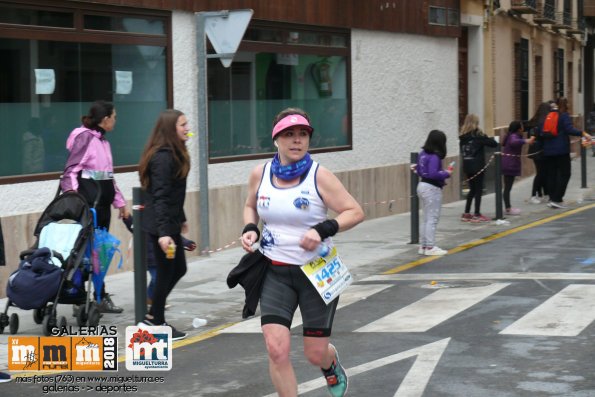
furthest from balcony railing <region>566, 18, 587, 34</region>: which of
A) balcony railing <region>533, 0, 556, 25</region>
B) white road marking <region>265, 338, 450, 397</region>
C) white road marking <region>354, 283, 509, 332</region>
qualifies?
white road marking <region>265, 338, 450, 397</region>

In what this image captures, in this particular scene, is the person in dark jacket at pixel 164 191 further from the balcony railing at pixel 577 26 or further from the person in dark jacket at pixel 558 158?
the balcony railing at pixel 577 26

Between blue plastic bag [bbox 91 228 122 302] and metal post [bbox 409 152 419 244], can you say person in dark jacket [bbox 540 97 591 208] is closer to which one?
metal post [bbox 409 152 419 244]

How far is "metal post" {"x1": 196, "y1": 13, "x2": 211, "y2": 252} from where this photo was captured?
13422 millimetres

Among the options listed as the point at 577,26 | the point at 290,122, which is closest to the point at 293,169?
the point at 290,122

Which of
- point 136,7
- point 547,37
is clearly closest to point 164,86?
point 136,7

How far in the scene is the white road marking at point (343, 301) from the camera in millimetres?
9258

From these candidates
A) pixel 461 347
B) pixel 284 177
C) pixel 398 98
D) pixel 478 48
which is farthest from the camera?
pixel 478 48

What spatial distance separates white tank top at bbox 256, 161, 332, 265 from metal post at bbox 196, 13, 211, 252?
727 centimetres

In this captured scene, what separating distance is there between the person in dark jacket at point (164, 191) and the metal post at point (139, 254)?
0.28ft

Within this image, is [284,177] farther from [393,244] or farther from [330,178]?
[393,244]

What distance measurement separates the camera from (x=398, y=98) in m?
19.6

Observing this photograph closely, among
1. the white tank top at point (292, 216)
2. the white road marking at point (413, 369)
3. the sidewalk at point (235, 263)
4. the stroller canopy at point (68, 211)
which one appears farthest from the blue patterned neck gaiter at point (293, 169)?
the stroller canopy at point (68, 211)

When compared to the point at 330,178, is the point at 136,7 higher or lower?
higher

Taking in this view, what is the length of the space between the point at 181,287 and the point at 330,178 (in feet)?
18.3
